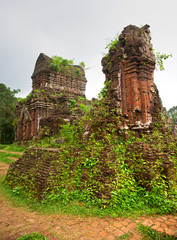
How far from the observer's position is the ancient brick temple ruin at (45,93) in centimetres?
1567

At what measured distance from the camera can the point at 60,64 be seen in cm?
1902

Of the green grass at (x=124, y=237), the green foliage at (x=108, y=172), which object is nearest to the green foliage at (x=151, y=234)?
the green grass at (x=124, y=237)

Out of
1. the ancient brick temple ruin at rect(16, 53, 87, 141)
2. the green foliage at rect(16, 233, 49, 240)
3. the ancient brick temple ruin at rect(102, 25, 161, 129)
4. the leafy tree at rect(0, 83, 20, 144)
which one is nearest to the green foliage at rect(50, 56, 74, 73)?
the ancient brick temple ruin at rect(16, 53, 87, 141)

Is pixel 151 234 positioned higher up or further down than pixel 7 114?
further down

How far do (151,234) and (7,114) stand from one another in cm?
2784

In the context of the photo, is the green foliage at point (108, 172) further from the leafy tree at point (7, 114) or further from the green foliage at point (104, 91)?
the leafy tree at point (7, 114)

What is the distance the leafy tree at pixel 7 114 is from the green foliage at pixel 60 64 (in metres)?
11.8

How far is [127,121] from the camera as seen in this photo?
6.02m

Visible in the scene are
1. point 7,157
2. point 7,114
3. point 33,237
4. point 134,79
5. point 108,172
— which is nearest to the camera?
point 33,237

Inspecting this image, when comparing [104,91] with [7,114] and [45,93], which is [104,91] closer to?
[45,93]

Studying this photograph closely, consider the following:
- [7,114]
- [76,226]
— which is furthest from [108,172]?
[7,114]

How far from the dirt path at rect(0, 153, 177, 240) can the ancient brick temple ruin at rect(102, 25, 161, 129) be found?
3.08 m

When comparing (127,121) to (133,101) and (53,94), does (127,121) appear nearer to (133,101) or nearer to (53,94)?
(133,101)

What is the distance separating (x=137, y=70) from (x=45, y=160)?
4679mm
